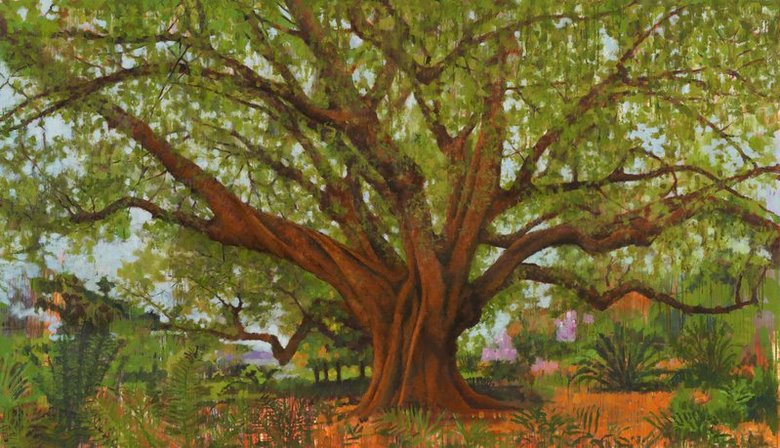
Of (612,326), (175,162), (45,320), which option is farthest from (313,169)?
(612,326)

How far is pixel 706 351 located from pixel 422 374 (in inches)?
124

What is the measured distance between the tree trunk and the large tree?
0.02 metres

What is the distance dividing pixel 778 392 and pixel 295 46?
18.5 ft

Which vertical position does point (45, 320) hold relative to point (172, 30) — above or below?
below

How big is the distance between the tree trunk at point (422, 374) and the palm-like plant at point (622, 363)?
1397 millimetres

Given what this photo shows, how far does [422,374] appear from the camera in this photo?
9320 millimetres

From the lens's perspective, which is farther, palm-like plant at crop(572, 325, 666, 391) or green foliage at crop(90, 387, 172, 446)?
palm-like plant at crop(572, 325, 666, 391)

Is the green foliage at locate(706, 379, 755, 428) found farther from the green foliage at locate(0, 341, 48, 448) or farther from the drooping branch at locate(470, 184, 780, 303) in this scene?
the green foliage at locate(0, 341, 48, 448)

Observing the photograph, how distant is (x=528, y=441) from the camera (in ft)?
20.7

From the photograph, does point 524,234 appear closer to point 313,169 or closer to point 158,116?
point 313,169

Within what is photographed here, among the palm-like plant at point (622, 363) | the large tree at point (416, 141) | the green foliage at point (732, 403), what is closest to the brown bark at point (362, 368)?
the large tree at point (416, 141)

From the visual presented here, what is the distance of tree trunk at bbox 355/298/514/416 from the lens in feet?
30.4

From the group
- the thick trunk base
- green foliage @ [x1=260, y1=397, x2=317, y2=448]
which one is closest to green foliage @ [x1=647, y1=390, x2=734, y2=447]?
the thick trunk base

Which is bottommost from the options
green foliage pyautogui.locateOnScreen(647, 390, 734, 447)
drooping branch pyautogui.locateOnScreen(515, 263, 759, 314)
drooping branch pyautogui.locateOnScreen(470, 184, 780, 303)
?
green foliage pyautogui.locateOnScreen(647, 390, 734, 447)
